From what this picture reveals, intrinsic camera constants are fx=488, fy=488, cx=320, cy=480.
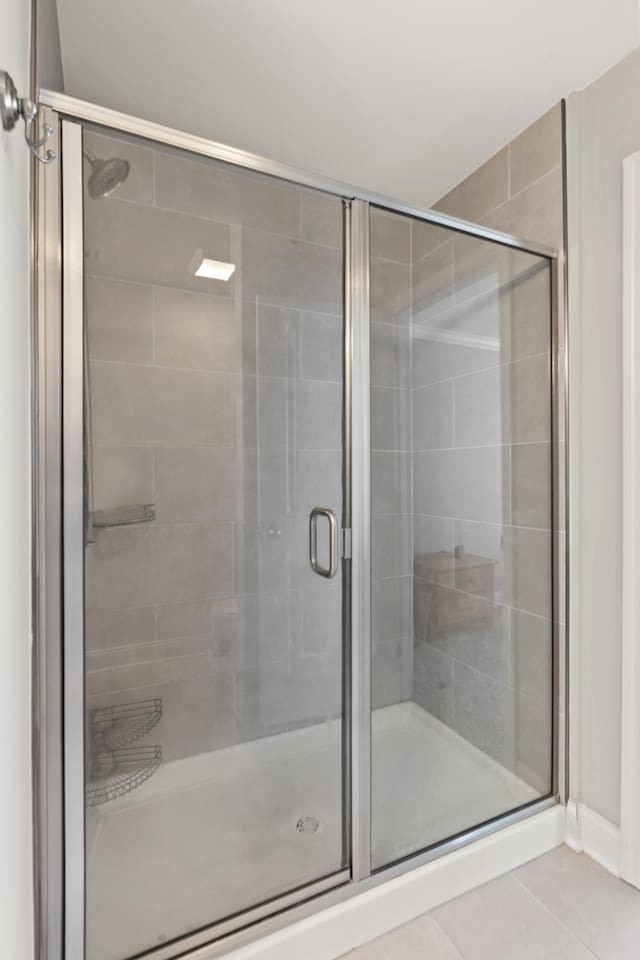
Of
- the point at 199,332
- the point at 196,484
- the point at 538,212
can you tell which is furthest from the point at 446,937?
the point at 538,212

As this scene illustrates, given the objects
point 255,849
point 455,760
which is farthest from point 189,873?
point 455,760

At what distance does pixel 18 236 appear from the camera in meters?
0.74

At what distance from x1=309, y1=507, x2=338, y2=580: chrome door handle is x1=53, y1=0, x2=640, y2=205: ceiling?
4.19 feet

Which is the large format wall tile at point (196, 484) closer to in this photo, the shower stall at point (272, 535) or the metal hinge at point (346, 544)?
the shower stall at point (272, 535)

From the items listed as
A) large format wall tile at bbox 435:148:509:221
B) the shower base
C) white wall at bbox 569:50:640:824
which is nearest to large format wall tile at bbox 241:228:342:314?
white wall at bbox 569:50:640:824

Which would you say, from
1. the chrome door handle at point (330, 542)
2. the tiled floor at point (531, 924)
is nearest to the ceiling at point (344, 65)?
the chrome door handle at point (330, 542)

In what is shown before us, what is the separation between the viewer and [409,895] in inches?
50.8

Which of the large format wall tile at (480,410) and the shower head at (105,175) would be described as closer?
the shower head at (105,175)

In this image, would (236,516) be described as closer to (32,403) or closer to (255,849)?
(32,403)

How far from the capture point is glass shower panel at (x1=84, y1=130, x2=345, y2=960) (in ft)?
3.54

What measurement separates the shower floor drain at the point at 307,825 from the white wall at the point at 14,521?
Answer: 658 mm

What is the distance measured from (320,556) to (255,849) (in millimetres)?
773

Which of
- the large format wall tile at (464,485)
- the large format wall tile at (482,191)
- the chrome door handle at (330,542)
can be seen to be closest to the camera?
the chrome door handle at (330,542)

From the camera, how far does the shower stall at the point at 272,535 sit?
3.32 ft
